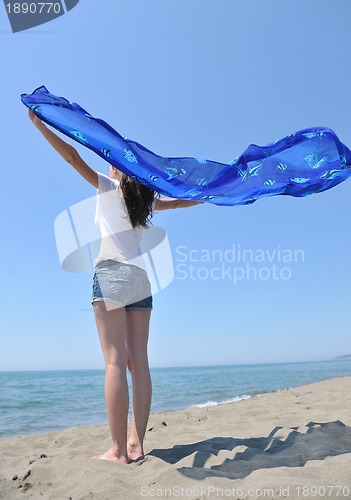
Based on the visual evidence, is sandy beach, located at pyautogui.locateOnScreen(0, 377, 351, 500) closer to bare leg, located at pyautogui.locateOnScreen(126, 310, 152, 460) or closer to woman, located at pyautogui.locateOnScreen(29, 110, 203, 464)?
bare leg, located at pyautogui.locateOnScreen(126, 310, 152, 460)

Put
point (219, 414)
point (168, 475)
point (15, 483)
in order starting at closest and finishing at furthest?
point (168, 475), point (15, 483), point (219, 414)

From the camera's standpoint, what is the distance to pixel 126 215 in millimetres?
2824

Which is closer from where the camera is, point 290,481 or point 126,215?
point 290,481

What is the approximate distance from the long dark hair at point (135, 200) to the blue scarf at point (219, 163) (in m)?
0.09

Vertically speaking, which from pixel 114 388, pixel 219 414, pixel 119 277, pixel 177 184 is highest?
pixel 177 184

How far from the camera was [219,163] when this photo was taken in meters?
3.16

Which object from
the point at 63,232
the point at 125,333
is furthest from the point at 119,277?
the point at 63,232

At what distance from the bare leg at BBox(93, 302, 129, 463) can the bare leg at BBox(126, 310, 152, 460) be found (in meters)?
0.13

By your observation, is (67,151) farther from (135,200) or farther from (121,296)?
(121,296)

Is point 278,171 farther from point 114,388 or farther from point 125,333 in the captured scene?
point 114,388

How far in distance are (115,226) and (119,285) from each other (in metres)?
0.41

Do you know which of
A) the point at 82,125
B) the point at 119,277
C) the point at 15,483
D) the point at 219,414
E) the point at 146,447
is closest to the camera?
the point at 15,483

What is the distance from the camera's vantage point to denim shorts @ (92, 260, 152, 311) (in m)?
2.64

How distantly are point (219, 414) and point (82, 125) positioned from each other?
11.0 ft
